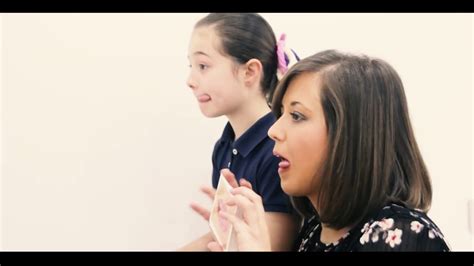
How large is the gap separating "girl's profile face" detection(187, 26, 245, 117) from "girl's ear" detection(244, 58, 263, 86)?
0.01 m

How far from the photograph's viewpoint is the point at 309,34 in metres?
1.26

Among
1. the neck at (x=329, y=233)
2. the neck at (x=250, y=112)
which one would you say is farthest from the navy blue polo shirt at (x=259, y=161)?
the neck at (x=329, y=233)

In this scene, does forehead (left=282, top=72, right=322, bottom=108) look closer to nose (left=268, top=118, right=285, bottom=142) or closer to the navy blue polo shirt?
nose (left=268, top=118, right=285, bottom=142)

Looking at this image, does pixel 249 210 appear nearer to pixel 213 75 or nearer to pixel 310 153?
pixel 310 153

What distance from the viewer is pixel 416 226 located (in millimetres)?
708

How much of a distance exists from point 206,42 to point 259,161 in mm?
275

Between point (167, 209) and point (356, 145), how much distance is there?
26.8 inches

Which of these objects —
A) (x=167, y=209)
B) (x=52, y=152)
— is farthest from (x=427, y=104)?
(x=52, y=152)

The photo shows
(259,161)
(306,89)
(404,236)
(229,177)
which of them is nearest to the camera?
(404,236)

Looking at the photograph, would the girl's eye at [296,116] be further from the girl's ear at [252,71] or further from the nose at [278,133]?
the girl's ear at [252,71]

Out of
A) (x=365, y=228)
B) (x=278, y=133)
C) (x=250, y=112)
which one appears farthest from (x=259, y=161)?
(x=365, y=228)

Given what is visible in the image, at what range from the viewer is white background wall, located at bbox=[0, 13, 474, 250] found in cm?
127

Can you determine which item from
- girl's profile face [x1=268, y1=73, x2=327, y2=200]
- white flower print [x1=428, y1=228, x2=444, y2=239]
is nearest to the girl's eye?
girl's profile face [x1=268, y1=73, x2=327, y2=200]

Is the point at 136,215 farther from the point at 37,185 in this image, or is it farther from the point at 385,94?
the point at 385,94
